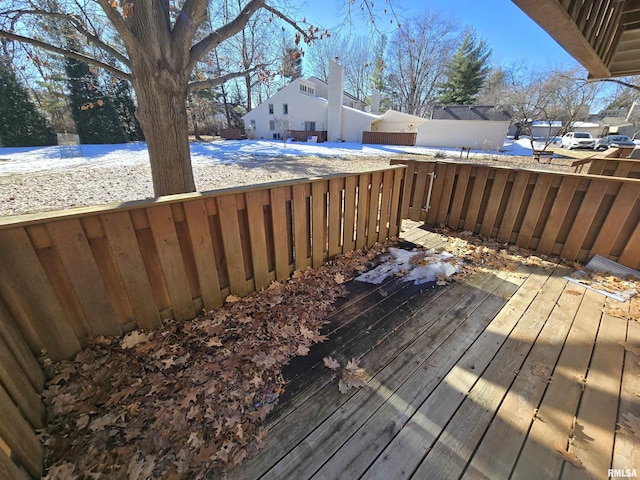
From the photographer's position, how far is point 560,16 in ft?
7.14

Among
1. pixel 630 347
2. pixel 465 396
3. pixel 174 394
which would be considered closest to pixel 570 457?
pixel 465 396

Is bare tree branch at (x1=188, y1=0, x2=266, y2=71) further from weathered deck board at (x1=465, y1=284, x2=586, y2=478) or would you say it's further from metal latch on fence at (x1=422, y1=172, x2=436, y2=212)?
weathered deck board at (x1=465, y1=284, x2=586, y2=478)

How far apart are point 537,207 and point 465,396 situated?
294cm

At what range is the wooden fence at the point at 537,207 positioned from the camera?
2.94m

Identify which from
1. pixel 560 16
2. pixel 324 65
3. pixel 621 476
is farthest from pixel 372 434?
pixel 324 65

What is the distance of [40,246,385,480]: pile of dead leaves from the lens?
135cm

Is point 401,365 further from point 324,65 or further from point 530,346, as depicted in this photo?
point 324,65

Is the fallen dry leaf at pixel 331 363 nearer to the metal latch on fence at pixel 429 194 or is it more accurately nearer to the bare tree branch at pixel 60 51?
the metal latch on fence at pixel 429 194

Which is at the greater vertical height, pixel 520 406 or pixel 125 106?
pixel 125 106

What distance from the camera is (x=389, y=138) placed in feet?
83.1

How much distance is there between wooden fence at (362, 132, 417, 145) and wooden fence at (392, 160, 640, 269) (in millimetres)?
22804

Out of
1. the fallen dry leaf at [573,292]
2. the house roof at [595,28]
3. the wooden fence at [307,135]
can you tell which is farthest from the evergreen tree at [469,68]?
the fallen dry leaf at [573,292]

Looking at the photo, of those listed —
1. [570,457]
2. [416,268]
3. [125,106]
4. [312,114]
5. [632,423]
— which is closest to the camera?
[570,457]

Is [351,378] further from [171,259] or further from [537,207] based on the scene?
[537,207]
